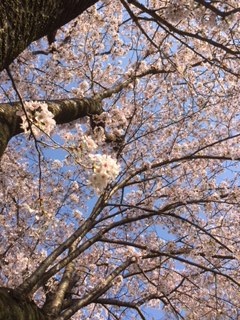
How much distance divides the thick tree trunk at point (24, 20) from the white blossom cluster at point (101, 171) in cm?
61

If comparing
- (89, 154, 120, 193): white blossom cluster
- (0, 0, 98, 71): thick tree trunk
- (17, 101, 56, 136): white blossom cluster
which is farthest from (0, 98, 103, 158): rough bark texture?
(89, 154, 120, 193): white blossom cluster

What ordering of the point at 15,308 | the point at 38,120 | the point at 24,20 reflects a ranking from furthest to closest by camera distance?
the point at 15,308
the point at 38,120
the point at 24,20

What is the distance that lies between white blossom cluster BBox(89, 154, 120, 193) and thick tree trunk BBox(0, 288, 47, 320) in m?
1.25

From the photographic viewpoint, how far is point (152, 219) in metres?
7.21

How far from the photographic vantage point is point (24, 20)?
1.81m

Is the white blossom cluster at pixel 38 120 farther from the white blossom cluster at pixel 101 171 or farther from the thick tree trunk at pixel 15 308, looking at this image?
the thick tree trunk at pixel 15 308

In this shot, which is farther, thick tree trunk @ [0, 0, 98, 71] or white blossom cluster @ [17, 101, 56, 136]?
white blossom cluster @ [17, 101, 56, 136]

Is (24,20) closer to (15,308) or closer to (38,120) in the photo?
(38,120)

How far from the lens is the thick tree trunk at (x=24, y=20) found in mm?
1681

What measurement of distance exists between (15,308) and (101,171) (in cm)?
142

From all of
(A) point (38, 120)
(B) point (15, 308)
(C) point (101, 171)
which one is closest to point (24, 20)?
(A) point (38, 120)

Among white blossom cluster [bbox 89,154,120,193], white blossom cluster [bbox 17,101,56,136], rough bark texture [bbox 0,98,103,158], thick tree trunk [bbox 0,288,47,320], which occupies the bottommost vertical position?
thick tree trunk [bbox 0,288,47,320]

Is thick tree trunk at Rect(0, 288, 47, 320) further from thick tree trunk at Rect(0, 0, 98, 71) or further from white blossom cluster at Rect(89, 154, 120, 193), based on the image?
thick tree trunk at Rect(0, 0, 98, 71)

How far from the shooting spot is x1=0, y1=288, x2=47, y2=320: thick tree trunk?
2570 mm
